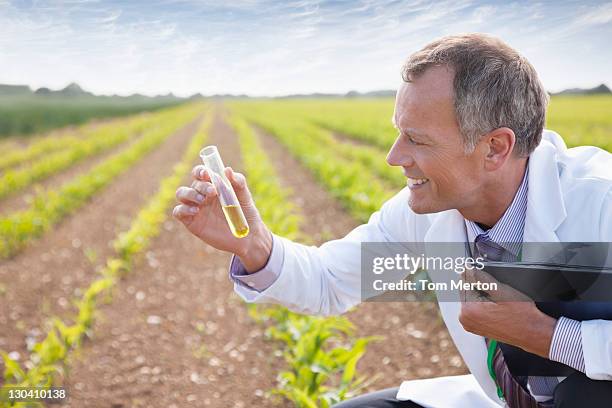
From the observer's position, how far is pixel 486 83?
4.56 ft

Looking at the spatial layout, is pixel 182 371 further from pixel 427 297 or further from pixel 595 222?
pixel 595 222

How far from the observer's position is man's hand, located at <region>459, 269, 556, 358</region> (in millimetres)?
1269

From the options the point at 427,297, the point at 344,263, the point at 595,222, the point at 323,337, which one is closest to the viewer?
the point at 595,222

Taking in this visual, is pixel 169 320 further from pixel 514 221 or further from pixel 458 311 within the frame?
pixel 514 221

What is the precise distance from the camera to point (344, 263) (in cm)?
180

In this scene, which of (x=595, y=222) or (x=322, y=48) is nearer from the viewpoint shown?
(x=595, y=222)

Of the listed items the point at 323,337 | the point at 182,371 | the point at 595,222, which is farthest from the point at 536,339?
the point at 182,371

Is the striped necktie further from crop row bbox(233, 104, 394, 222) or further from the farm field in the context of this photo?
crop row bbox(233, 104, 394, 222)

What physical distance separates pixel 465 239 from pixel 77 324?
2.88 metres

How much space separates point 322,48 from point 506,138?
77 centimetres

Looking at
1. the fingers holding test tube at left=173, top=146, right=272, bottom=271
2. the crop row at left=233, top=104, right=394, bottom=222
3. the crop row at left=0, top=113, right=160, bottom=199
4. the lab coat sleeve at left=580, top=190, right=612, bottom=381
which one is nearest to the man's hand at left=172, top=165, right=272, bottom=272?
the fingers holding test tube at left=173, top=146, right=272, bottom=271

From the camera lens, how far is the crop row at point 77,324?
283cm

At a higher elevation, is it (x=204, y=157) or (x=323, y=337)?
(x=204, y=157)

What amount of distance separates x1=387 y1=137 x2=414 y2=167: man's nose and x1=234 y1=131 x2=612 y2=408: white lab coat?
0.25 m
